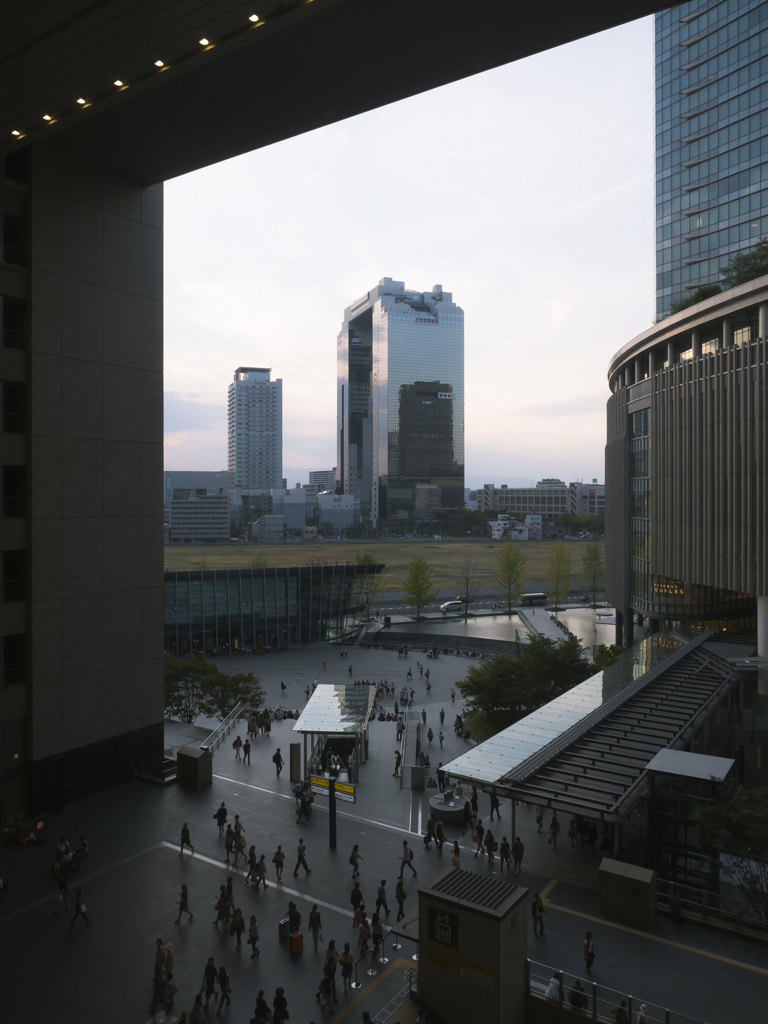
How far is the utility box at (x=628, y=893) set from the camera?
48.5 ft

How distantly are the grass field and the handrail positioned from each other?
60.9 metres

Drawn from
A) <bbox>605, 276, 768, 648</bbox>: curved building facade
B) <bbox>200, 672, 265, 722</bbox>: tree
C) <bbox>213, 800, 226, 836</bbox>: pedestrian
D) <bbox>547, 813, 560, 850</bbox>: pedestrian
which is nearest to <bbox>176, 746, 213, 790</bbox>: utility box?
<bbox>213, 800, 226, 836</bbox>: pedestrian

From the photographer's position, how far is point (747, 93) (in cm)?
5697

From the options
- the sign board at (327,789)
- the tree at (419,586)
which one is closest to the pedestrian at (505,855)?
the sign board at (327,789)

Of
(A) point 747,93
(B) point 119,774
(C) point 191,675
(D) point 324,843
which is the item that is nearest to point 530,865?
(D) point 324,843

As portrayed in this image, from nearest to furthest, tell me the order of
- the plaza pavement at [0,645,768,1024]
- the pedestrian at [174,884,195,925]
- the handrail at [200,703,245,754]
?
1. the plaza pavement at [0,645,768,1024]
2. the pedestrian at [174,884,195,925]
3. the handrail at [200,703,245,754]

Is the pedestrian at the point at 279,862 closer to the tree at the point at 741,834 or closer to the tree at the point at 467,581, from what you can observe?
the tree at the point at 741,834

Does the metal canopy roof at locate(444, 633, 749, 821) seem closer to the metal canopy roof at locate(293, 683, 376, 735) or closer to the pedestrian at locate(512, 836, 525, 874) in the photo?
the pedestrian at locate(512, 836, 525, 874)

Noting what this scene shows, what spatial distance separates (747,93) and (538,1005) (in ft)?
228

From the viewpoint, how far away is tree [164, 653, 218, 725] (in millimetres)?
34219

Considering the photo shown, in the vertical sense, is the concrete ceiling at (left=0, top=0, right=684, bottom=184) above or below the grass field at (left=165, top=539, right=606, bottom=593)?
above

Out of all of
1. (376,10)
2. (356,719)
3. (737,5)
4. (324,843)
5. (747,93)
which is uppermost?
(737,5)

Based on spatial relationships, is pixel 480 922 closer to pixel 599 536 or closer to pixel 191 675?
pixel 191 675

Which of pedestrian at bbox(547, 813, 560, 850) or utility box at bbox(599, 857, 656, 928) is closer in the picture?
utility box at bbox(599, 857, 656, 928)
